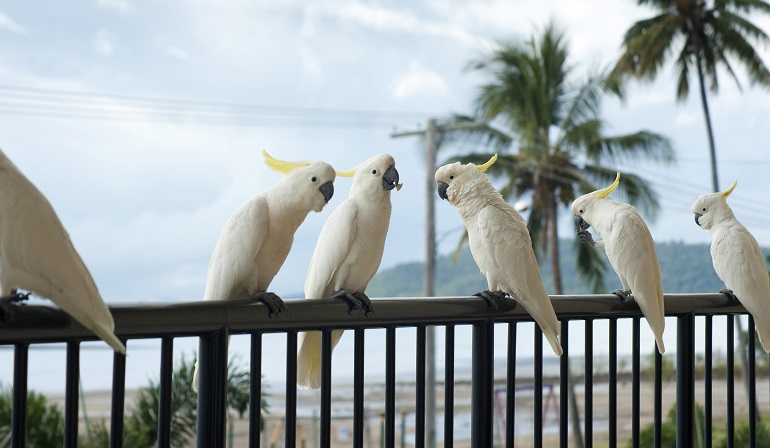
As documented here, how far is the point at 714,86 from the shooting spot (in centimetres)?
1258

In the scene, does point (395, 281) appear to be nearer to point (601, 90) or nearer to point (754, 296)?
point (601, 90)

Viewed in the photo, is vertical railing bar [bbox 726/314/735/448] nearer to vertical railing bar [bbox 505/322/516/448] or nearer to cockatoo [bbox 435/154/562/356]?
cockatoo [bbox 435/154/562/356]

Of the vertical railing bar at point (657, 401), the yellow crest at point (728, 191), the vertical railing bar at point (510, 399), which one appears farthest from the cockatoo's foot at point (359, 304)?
the yellow crest at point (728, 191)

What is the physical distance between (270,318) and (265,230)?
0.35 metres

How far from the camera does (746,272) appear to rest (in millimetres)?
2045

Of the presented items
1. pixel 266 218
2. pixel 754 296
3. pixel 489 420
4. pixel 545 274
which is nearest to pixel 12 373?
pixel 266 218

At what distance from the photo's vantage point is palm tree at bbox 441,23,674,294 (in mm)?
12750

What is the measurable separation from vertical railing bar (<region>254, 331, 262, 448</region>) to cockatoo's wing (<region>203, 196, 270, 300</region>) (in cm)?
29

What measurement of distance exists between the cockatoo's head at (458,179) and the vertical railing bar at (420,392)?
587 mm

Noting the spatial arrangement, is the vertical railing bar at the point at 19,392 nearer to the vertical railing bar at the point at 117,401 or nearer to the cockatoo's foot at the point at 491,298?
the vertical railing bar at the point at 117,401

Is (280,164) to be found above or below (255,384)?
above

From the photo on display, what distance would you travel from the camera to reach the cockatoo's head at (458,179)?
73.4 inches

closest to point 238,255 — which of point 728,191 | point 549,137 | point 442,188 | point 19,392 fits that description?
point 19,392

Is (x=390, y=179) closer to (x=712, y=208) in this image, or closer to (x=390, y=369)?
(x=390, y=369)
